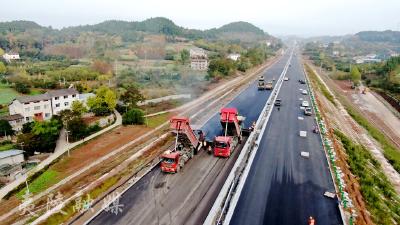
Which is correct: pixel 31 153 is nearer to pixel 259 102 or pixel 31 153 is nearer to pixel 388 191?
pixel 259 102

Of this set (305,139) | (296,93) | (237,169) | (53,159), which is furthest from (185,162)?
(296,93)

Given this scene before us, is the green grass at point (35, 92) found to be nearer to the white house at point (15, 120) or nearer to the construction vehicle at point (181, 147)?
the white house at point (15, 120)

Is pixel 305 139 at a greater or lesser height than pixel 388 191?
greater

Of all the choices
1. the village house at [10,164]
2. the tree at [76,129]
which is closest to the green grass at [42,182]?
the village house at [10,164]

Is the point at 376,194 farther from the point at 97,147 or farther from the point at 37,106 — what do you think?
the point at 37,106

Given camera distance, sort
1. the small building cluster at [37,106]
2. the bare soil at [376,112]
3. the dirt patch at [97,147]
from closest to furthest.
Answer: the dirt patch at [97,147], the small building cluster at [37,106], the bare soil at [376,112]

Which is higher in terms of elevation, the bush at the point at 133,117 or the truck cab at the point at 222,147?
the truck cab at the point at 222,147

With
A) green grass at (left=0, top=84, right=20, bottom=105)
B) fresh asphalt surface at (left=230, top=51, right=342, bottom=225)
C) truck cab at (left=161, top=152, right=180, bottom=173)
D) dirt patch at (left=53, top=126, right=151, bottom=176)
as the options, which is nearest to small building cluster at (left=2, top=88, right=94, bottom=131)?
green grass at (left=0, top=84, right=20, bottom=105)
